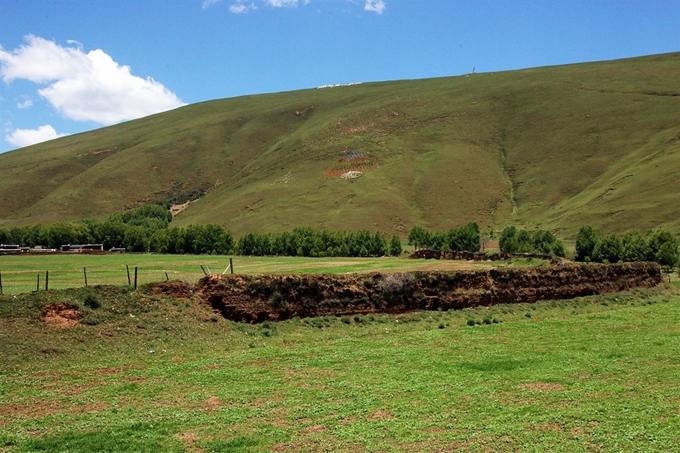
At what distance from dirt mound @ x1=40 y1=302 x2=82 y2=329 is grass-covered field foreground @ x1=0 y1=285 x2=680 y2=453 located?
320 millimetres

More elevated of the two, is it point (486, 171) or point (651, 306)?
Result: point (486, 171)

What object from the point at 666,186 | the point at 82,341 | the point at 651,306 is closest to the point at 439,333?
the point at 82,341

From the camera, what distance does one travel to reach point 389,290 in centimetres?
3303

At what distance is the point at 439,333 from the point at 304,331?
5.92 meters

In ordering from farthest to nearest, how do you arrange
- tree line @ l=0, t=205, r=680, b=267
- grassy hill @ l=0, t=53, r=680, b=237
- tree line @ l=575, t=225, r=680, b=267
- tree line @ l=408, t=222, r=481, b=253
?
grassy hill @ l=0, t=53, r=680, b=237
tree line @ l=408, t=222, r=481, b=253
tree line @ l=0, t=205, r=680, b=267
tree line @ l=575, t=225, r=680, b=267

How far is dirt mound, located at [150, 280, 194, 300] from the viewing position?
28266mm

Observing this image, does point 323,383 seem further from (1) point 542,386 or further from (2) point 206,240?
(2) point 206,240

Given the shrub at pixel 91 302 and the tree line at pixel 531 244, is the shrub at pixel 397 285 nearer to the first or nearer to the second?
the shrub at pixel 91 302

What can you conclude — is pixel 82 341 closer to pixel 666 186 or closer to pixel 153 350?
pixel 153 350

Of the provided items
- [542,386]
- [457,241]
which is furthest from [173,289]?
[457,241]

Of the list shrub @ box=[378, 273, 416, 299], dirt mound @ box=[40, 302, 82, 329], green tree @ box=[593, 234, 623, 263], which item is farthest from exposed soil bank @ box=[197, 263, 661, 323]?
green tree @ box=[593, 234, 623, 263]

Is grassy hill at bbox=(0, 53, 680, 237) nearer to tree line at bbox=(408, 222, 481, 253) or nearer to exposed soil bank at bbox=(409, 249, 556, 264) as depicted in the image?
tree line at bbox=(408, 222, 481, 253)

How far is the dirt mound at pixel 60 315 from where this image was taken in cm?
2369

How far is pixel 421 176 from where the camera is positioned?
549ft
